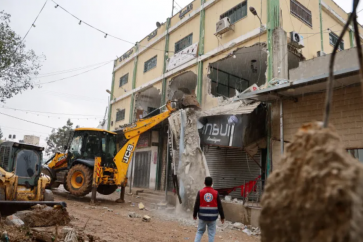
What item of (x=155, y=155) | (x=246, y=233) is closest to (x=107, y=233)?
(x=246, y=233)

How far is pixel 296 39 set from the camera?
10.6 meters

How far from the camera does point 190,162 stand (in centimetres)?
955

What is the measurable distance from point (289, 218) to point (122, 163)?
9888 mm

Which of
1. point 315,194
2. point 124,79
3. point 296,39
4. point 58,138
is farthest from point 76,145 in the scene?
point 58,138

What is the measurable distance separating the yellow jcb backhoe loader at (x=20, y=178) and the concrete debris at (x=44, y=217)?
26 centimetres

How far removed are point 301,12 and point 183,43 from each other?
640 centimetres

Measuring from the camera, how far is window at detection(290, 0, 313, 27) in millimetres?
11461

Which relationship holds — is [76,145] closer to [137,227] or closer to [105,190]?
[105,190]

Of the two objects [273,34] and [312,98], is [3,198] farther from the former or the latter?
[273,34]

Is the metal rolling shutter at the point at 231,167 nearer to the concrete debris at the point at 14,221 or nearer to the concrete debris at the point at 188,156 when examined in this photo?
the concrete debris at the point at 188,156

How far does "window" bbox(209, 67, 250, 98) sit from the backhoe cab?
4.09m

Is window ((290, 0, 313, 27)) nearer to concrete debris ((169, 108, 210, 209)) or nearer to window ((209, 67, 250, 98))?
window ((209, 67, 250, 98))

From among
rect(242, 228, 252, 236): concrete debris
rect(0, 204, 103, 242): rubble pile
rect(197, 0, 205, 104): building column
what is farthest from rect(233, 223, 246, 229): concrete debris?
rect(197, 0, 205, 104): building column

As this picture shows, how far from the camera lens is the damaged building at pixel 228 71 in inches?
382
